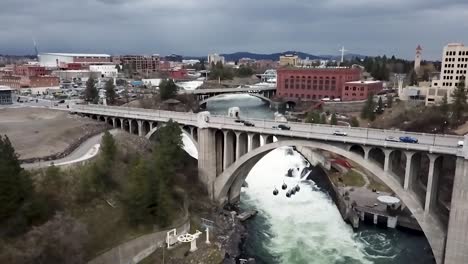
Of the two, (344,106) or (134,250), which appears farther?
(344,106)

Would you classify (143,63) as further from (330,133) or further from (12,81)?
(330,133)

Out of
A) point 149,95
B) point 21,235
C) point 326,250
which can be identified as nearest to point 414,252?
point 326,250

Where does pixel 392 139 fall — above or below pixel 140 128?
above

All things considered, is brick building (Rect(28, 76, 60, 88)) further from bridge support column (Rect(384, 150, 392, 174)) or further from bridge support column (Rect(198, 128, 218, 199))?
bridge support column (Rect(384, 150, 392, 174))

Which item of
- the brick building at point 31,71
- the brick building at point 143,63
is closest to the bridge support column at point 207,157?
the brick building at point 31,71

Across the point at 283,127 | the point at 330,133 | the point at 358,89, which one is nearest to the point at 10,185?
the point at 283,127

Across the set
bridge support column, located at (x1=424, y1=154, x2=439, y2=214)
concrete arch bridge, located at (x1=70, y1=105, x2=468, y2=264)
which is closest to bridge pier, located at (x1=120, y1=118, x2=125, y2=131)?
concrete arch bridge, located at (x1=70, y1=105, x2=468, y2=264)

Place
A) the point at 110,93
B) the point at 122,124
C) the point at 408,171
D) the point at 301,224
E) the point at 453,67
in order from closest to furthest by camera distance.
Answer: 1. the point at 408,171
2. the point at 301,224
3. the point at 122,124
4. the point at 110,93
5. the point at 453,67
